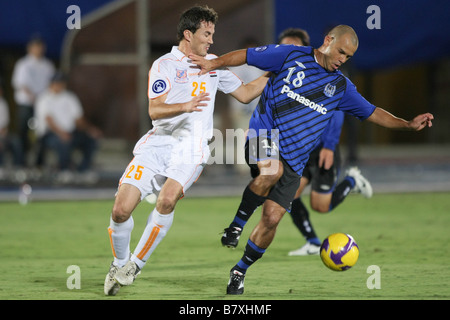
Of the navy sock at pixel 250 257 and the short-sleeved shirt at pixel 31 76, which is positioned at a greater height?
the short-sleeved shirt at pixel 31 76

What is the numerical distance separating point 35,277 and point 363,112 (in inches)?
127

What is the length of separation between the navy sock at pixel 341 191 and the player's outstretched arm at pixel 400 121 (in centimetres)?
226

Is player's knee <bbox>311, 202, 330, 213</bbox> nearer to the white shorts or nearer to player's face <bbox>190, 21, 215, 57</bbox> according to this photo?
the white shorts

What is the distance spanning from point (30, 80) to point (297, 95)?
956cm

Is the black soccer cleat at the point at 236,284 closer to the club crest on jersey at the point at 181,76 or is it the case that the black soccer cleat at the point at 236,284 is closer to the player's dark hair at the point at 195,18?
the club crest on jersey at the point at 181,76

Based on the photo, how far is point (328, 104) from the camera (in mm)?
6484

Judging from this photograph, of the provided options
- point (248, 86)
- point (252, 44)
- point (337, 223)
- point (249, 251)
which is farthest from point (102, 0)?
point (249, 251)

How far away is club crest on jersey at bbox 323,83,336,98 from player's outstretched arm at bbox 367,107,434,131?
1.53 ft

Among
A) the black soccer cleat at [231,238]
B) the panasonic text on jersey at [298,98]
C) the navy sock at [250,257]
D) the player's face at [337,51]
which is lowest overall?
the navy sock at [250,257]

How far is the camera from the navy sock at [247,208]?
6.50 meters

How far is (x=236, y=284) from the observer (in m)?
6.27

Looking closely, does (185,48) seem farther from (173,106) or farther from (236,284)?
(236,284)

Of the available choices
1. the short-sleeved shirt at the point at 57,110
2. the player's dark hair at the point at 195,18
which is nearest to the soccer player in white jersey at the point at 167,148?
the player's dark hair at the point at 195,18
